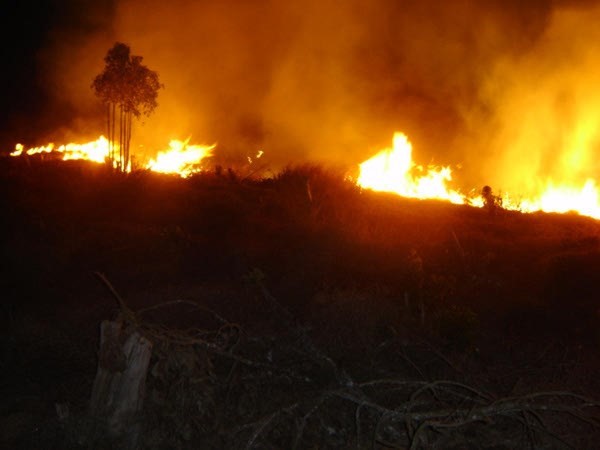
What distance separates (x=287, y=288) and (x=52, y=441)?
4.01 m

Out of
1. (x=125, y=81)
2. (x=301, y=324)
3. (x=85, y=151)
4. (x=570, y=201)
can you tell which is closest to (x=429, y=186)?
(x=570, y=201)

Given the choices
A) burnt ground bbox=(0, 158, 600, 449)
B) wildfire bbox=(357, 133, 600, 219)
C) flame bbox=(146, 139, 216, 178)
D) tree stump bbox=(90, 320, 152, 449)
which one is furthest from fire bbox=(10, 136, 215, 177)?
tree stump bbox=(90, 320, 152, 449)

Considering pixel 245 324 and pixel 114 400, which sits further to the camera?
pixel 245 324

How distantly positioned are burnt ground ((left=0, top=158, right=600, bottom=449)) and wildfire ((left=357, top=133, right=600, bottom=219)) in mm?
5041

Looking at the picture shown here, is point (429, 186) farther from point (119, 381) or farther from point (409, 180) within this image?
point (119, 381)

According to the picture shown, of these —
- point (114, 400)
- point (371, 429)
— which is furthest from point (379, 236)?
point (114, 400)

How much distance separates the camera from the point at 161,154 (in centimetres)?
2305

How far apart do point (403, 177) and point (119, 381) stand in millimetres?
16240

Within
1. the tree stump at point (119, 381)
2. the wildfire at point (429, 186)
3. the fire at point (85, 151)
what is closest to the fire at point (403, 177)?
the wildfire at point (429, 186)

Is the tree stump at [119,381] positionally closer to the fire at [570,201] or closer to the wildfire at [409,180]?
the wildfire at [409,180]

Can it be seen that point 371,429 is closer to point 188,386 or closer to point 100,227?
point 188,386

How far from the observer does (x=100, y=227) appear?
10.8 meters

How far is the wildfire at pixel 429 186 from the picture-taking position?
18.7m

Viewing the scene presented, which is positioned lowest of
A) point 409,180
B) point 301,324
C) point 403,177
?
point 301,324
